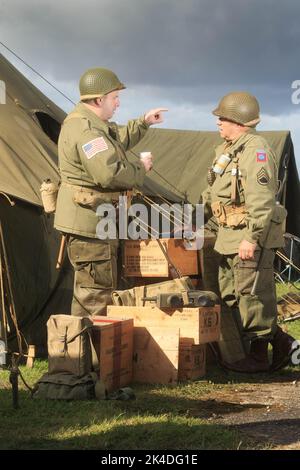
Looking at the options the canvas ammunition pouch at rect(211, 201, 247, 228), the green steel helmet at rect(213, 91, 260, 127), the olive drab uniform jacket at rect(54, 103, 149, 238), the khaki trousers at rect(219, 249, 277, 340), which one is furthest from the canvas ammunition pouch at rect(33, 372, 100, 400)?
the green steel helmet at rect(213, 91, 260, 127)

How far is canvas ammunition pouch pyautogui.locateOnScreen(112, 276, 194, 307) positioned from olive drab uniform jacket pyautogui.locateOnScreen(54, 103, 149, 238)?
1.54 feet

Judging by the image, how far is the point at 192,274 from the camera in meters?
6.11

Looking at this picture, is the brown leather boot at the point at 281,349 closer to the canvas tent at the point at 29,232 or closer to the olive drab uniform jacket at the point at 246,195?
the olive drab uniform jacket at the point at 246,195

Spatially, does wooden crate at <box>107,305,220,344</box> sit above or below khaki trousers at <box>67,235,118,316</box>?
below

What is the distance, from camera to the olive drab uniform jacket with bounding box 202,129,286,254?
545 cm

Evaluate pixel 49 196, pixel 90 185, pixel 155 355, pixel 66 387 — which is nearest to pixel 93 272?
pixel 90 185

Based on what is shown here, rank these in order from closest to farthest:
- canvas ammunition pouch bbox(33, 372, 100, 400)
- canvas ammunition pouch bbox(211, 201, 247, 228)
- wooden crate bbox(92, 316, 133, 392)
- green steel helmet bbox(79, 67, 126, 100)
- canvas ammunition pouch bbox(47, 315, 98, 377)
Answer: canvas ammunition pouch bbox(33, 372, 100, 400) < canvas ammunition pouch bbox(47, 315, 98, 377) < wooden crate bbox(92, 316, 133, 392) < green steel helmet bbox(79, 67, 126, 100) < canvas ammunition pouch bbox(211, 201, 247, 228)

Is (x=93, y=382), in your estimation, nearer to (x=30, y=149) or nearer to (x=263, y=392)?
(x=263, y=392)

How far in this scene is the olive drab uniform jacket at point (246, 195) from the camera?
5.45 meters

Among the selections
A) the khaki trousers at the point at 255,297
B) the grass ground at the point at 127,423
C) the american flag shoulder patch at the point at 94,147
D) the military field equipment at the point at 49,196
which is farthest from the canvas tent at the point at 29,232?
the khaki trousers at the point at 255,297

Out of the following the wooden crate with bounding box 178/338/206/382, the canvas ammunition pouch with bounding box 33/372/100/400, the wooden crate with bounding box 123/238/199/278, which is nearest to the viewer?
the canvas ammunition pouch with bounding box 33/372/100/400

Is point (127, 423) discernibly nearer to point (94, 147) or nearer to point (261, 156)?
point (94, 147)

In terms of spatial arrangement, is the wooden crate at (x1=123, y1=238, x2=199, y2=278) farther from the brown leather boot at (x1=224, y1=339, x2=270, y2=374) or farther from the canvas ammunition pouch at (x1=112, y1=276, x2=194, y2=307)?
the brown leather boot at (x1=224, y1=339, x2=270, y2=374)

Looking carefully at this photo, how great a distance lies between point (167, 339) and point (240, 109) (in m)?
1.72
